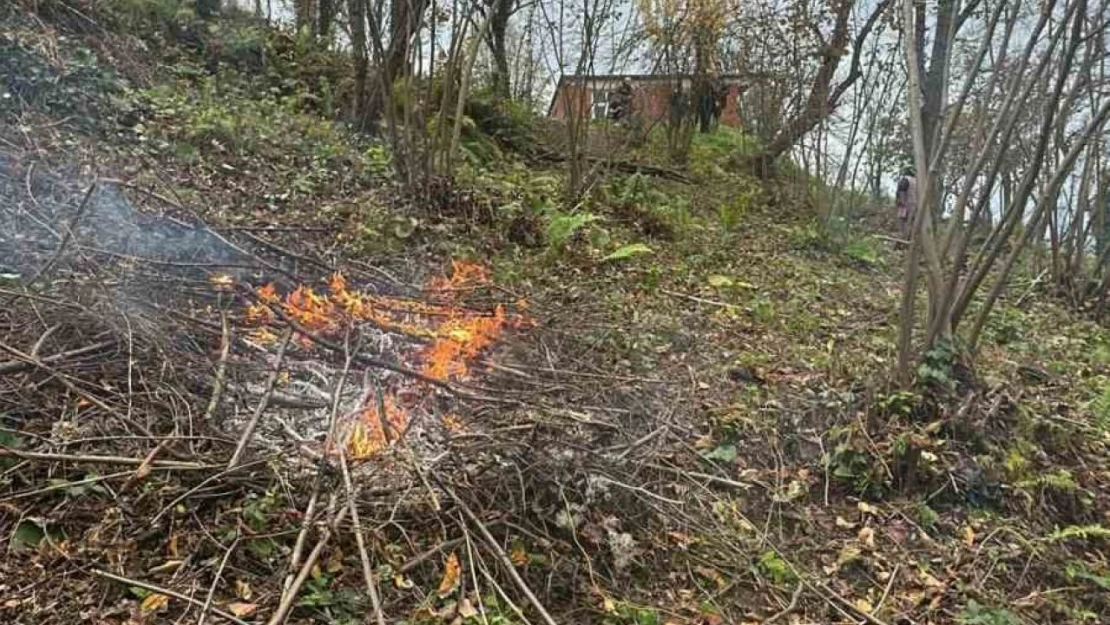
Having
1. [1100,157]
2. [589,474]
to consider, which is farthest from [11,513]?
[1100,157]

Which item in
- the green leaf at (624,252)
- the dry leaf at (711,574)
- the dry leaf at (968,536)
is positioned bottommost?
the dry leaf at (711,574)

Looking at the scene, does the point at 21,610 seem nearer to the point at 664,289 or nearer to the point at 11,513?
the point at 11,513

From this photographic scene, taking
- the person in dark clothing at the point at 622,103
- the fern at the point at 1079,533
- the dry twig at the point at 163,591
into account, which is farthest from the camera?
the person in dark clothing at the point at 622,103

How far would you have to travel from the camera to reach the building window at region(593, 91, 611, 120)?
8.54 m

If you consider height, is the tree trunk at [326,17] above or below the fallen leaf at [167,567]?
above

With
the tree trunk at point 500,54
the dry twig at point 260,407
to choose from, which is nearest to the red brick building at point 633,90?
the tree trunk at point 500,54

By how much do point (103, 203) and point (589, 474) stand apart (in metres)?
3.42

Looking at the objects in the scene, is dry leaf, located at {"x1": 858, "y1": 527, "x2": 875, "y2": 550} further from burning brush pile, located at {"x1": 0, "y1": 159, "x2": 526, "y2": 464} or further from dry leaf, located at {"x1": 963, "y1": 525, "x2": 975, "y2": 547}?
burning brush pile, located at {"x1": 0, "y1": 159, "x2": 526, "y2": 464}

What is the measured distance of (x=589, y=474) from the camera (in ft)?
9.51

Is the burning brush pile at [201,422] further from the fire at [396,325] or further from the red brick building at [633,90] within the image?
the red brick building at [633,90]

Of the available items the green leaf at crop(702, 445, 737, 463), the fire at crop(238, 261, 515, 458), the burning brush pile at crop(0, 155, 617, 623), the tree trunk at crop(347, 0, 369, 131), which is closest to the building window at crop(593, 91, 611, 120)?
the tree trunk at crop(347, 0, 369, 131)

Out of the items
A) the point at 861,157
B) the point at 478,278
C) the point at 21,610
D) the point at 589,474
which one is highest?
the point at 861,157

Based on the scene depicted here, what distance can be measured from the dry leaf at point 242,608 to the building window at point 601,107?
7063 mm

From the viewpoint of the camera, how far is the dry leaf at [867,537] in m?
3.08
